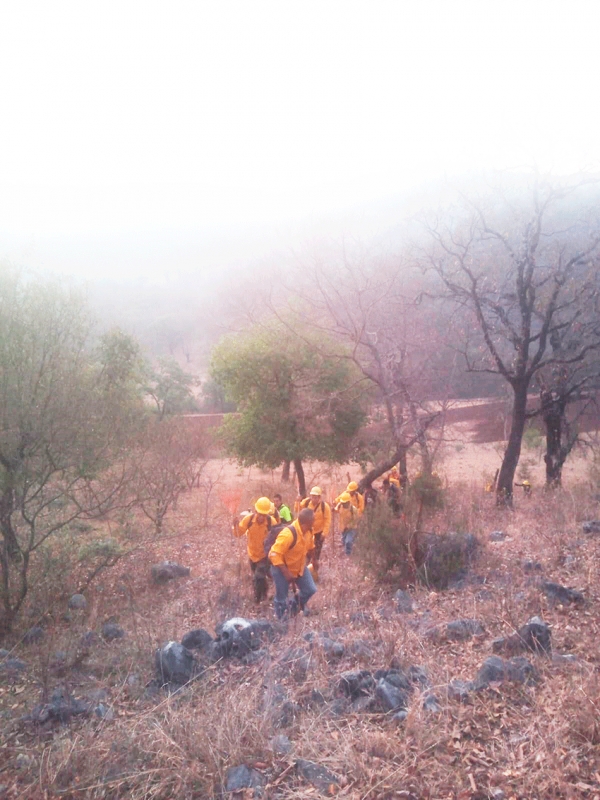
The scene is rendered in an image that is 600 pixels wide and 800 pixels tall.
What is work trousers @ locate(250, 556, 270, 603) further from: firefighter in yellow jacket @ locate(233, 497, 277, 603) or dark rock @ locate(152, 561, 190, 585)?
dark rock @ locate(152, 561, 190, 585)

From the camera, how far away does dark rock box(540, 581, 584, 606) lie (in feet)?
17.4

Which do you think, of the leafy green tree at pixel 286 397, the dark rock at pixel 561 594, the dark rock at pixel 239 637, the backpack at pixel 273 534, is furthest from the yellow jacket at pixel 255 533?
the leafy green tree at pixel 286 397

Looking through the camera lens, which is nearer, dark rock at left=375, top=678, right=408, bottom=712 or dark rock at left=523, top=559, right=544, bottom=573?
dark rock at left=375, top=678, right=408, bottom=712

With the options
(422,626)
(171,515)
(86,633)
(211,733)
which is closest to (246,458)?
(171,515)

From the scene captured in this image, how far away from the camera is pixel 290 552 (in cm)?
654

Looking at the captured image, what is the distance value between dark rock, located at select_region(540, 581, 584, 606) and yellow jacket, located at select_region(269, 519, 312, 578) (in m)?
2.51

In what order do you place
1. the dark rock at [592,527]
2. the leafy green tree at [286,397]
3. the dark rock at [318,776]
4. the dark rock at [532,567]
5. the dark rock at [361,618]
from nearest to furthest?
1. the dark rock at [318,776]
2. the dark rock at [361,618]
3. the dark rock at [532,567]
4. the dark rock at [592,527]
5. the leafy green tree at [286,397]

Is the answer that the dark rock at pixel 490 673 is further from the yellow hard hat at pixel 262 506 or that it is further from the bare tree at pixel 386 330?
the bare tree at pixel 386 330

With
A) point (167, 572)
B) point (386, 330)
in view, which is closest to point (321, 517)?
point (167, 572)

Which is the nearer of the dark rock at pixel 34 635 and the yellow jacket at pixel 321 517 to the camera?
the dark rock at pixel 34 635

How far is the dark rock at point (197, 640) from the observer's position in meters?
4.91

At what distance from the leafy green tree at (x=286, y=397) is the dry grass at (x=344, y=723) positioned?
1080 cm

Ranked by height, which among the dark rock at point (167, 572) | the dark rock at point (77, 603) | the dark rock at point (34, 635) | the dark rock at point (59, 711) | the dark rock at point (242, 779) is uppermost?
the dark rock at point (242, 779)

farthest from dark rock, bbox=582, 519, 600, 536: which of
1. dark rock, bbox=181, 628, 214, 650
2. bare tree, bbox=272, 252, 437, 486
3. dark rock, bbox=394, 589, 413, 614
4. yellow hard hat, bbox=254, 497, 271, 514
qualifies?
dark rock, bbox=181, 628, 214, 650
